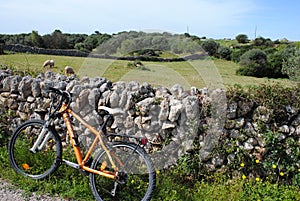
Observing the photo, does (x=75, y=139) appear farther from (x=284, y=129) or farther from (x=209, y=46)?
(x=209, y=46)

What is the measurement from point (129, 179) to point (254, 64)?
19377 millimetres

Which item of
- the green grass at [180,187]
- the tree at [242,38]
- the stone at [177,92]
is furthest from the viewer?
the tree at [242,38]

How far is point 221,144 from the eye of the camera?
4.23 m

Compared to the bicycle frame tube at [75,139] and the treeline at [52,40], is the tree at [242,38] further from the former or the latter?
the bicycle frame tube at [75,139]

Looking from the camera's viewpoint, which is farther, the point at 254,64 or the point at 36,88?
the point at 254,64

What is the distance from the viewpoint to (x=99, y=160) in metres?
3.81

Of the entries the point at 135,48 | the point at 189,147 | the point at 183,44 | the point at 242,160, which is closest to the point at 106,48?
the point at 135,48

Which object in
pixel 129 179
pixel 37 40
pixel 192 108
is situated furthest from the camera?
pixel 37 40

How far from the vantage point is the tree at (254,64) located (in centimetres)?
2066

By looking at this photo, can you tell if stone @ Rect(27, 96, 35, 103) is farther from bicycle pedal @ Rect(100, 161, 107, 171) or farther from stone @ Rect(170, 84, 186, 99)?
stone @ Rect(170, 84, 186, 99)

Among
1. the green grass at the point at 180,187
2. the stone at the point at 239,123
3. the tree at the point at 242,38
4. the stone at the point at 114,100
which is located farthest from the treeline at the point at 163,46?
the green grass at the point at 180,187

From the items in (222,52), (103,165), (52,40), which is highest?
(52,40)

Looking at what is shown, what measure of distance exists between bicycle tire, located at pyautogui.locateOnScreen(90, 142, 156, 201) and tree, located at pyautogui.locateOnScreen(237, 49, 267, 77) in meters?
16.7

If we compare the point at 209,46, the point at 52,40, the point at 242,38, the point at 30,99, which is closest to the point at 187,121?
the point at 30,99
